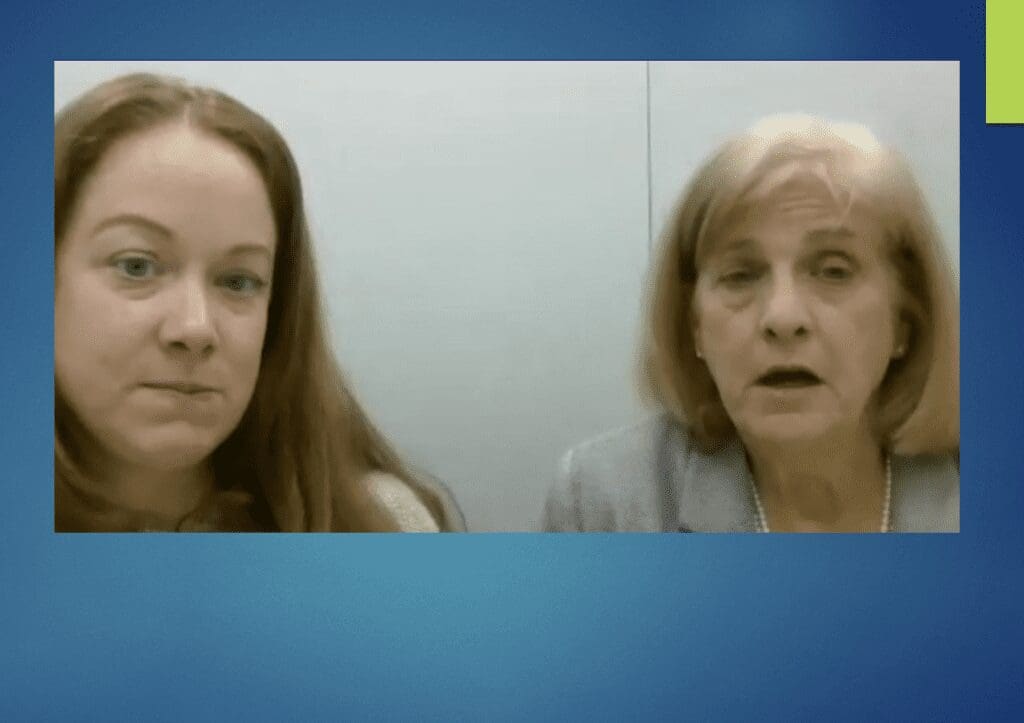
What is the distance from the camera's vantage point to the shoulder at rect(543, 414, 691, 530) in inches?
93.0

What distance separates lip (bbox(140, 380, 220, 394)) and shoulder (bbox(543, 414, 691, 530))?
74cm

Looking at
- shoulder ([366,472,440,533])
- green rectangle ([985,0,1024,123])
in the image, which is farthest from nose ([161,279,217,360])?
green rectangle ([985,0,1024,123])

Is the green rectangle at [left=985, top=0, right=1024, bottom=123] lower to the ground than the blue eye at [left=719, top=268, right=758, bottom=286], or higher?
higher

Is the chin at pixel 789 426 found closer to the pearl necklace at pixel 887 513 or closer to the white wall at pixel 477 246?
the pearl necklace at pixel 887 513

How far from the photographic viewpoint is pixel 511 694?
2371 mm

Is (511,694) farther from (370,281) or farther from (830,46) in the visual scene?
(830,46)

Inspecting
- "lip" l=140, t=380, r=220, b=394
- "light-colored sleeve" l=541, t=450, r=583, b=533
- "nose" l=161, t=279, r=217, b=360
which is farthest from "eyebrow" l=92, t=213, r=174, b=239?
"light-colored sleeve" l=541, t=450, r=583, b=533

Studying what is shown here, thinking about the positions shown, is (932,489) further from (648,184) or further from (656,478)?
(648,184)

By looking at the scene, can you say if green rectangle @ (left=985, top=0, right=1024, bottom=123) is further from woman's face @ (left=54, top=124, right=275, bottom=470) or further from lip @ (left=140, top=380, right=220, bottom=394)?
lip @ (left=140, top=380, right=220, bottom=394)

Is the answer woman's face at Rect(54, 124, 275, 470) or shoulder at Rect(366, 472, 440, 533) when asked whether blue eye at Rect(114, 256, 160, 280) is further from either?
shoulder at Rect(366, 472, 440, 533)

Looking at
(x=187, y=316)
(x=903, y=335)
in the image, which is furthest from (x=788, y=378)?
(x=187, y=316)

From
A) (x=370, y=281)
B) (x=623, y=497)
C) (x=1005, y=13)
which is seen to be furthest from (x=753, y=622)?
(x=1005, y=13)

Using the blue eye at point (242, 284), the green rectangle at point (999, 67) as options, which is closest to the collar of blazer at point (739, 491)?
the green rectangle at point (999, 67)

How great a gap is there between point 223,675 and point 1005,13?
6.87 ft
